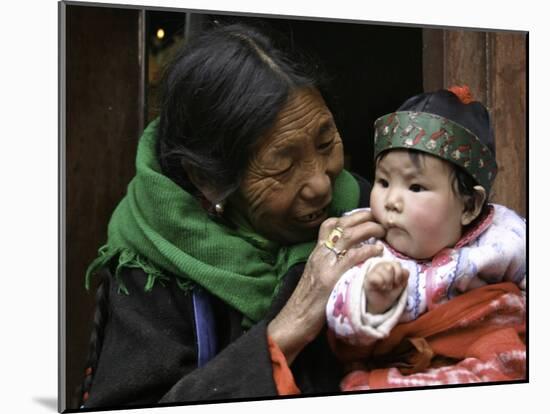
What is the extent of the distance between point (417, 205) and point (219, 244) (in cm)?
61

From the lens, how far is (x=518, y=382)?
11.0ft

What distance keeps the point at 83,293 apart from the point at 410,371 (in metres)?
1.05

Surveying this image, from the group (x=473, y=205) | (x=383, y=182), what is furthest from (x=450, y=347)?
(x=383, y=182)

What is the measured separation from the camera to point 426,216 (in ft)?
9.75

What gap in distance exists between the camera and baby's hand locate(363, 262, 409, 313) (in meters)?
2.88

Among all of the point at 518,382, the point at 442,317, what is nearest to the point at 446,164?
the point at 442,317

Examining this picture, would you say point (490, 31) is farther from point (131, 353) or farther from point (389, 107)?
point (131, 353)

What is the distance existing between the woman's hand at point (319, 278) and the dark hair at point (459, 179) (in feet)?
0.72

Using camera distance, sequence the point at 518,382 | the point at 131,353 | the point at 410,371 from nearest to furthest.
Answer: the point at 131,353
the point at 410,371
the point at 518,382

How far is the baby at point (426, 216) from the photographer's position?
292 centimetres

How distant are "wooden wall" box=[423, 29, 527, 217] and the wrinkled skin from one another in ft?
1.52

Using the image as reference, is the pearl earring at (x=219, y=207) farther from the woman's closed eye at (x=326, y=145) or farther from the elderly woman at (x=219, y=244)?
the woman's closed eye at (x=326, y=145)

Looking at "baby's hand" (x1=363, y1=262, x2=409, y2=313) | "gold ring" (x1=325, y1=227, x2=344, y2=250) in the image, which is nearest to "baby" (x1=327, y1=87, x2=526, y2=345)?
"baby's hand" (x1=363, y1=262, x2=409, y2=313)

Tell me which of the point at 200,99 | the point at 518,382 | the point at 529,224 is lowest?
the point at 518,382
